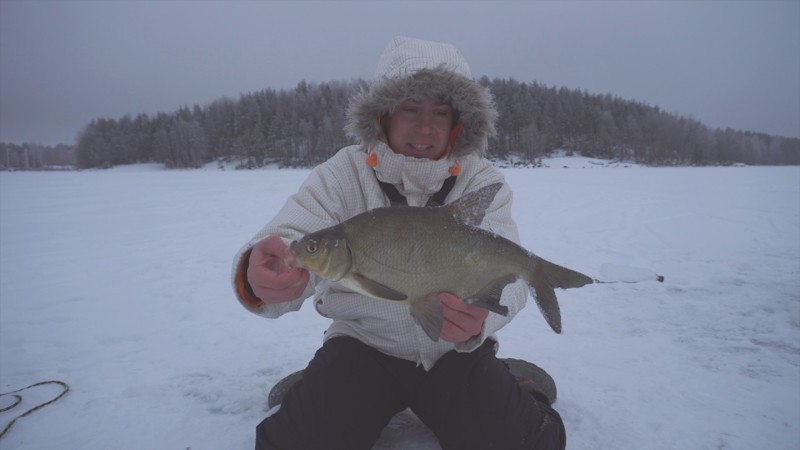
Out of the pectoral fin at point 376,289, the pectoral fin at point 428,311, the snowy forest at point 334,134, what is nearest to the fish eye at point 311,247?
the pectoral fin at point 376,289

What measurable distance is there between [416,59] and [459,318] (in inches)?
70.9

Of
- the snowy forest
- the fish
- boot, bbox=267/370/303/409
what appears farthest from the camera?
the snowy forest

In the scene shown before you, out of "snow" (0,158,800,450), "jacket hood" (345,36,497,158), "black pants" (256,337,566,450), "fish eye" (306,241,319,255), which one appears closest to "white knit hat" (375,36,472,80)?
"jacket hood" (345,36,497,158)

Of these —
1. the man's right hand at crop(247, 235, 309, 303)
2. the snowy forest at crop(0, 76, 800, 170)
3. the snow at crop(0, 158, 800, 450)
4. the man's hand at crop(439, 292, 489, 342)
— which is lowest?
the snow at crop(0, 158, 800, 450)

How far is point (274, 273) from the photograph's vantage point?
1.86 meters

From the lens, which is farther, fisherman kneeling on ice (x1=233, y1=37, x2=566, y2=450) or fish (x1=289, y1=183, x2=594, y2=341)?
fisherman kneeling on ice (x1=233, y1=37, x2=566, y2=450)

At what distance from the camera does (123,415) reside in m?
2.77

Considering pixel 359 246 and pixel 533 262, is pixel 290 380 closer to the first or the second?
pixel 359 246

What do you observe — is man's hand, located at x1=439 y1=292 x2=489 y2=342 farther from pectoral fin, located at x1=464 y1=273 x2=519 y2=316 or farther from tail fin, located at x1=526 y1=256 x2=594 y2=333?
tail fin, located at x1=526 y1=256 x2=594 y2=333

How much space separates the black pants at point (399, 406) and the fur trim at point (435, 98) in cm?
142

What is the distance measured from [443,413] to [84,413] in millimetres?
2372

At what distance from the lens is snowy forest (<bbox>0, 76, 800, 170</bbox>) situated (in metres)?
65.7

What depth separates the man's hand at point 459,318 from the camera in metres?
2.03

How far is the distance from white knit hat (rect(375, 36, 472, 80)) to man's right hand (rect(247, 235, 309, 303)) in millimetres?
1542
